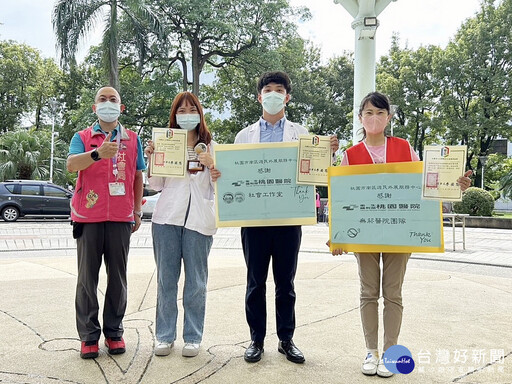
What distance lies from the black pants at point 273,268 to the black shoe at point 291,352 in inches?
1.7

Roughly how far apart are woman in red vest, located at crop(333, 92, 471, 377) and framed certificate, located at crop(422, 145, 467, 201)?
0.61ft

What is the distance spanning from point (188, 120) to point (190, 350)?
1710 mm

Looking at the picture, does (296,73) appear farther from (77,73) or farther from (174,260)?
(174,260)

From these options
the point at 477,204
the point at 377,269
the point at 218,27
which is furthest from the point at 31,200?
the point at 477,204

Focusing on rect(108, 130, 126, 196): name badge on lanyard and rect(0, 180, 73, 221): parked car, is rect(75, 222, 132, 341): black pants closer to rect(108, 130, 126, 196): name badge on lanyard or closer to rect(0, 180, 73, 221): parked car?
rect(108, 130, 126, 196): name badge on lanyard

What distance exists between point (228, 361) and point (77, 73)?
3518cm

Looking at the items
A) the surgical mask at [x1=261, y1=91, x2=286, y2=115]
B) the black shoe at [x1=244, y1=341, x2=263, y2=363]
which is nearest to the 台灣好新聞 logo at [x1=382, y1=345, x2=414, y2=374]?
the black shoe at [x1=244, y1=341, x2=263, y2=363]

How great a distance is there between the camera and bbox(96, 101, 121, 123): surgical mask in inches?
131

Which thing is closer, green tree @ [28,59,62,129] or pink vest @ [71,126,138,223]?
pink vest @ [71,126,138,223]

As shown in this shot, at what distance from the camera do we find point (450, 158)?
2.89 m

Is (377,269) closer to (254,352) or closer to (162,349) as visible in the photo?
(254,352)

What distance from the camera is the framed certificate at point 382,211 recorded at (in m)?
2.99

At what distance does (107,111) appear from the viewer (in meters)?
3.34

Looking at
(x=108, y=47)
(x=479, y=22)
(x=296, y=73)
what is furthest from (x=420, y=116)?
(x=108, y=47)
